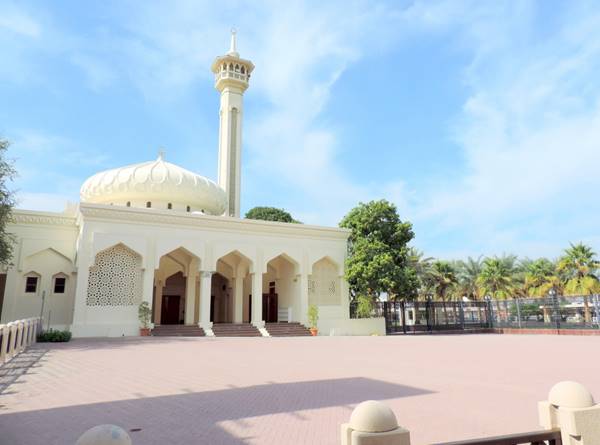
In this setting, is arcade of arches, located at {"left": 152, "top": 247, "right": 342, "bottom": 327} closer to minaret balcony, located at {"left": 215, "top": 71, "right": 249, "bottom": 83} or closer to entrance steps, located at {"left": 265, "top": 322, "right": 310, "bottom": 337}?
entrance steps, located at {"left": 265, "top": 322, "right": 310, "bottom": 337}

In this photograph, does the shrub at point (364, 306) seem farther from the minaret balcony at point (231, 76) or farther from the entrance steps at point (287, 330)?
the minaret balcony at point (231, 76)

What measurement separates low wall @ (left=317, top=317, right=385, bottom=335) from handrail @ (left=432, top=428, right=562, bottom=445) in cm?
1974

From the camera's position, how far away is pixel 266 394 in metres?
6.15

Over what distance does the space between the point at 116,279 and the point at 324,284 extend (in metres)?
10.6

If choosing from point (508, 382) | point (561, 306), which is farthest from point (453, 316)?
point (508, 382)

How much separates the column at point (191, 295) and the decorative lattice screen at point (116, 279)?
2958 millimetres

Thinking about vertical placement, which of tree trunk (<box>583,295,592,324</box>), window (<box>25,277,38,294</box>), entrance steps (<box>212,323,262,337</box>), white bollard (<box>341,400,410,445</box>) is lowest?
entrance steps (<box>212,323,262,337</box>)

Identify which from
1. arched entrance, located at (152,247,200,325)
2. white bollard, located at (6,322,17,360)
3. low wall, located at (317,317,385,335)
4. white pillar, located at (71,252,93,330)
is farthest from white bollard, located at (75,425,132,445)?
low wall, located at (317,317,385,335)

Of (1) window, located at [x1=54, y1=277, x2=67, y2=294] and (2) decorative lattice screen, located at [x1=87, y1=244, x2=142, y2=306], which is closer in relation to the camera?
(2) decorative lattice screen, located at [x1=87, y1=244, x2=142, y2=306]

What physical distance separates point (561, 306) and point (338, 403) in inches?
785

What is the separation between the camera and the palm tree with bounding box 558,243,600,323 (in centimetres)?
2525

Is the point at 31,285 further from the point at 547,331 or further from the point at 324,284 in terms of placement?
the point at 547,331

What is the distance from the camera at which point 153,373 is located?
8.10m

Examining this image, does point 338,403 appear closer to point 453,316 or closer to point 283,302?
point 283,302
